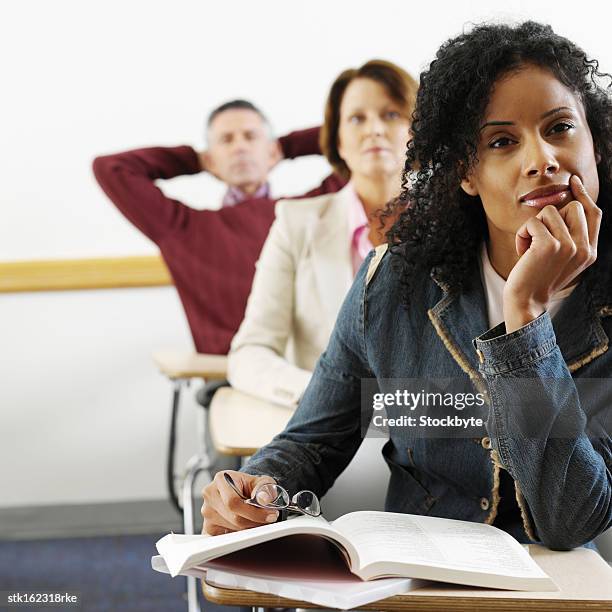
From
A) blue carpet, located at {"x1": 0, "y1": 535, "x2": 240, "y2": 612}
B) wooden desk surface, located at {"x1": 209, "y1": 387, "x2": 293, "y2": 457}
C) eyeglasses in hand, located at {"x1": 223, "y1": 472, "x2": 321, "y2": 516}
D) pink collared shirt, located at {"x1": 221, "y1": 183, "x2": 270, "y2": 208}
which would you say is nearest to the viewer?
eyeglasses in hand, located at {"x1": 223, "y1": 472, "x2": 321, "y2": 516}

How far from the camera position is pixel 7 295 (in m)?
3.21

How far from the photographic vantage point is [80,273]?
318 cm

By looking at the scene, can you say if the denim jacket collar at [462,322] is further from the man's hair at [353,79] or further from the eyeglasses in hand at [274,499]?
the man's hair at [353,79]

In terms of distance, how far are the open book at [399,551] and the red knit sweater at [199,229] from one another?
1.96 metres

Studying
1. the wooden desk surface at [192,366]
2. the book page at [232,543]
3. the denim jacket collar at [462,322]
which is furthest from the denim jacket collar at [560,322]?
the wooden desk surface at [192,366]

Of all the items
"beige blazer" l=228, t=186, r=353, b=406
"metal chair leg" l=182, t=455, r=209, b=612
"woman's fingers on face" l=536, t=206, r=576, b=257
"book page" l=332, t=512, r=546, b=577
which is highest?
"woman's fingers on face" l=536, t=206, r=576, b=257

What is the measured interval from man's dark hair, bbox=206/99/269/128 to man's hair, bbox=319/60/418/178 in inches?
22.5

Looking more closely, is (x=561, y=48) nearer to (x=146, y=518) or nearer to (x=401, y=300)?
(x=401, y=300)

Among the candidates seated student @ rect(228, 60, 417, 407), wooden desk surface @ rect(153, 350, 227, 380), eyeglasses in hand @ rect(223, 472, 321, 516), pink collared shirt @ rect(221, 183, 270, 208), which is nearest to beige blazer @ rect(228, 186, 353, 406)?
seated student @ rect(228, 60, 417, 407)

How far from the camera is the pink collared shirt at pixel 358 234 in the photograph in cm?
232

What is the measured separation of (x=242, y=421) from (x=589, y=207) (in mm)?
907

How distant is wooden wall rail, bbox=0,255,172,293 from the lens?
125 inches

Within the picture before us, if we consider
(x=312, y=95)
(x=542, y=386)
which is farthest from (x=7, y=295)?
(x=542, y=386)

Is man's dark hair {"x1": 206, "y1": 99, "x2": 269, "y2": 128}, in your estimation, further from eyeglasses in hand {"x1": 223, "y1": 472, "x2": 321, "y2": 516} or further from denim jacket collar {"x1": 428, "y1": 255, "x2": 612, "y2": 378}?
eyeglasses in hand {"x1": 223, "y1": 472, "x2": 321, "y2": 516}
